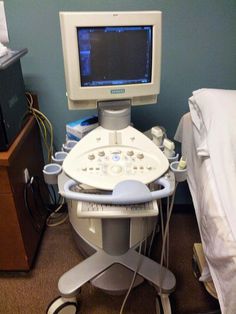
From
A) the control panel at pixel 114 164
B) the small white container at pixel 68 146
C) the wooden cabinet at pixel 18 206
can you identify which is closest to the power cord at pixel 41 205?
the wooden cabinet at pixel 18 206

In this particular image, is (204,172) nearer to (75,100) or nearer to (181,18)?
(75,100)

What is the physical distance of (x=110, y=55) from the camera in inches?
37.0

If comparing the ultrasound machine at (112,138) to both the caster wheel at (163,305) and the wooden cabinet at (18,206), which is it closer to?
the caster wheel at (163,305)

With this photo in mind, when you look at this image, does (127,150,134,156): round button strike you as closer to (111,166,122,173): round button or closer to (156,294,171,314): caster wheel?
(111,166,122,173): round button

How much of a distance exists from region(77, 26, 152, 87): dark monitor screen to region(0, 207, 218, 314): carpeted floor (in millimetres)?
930

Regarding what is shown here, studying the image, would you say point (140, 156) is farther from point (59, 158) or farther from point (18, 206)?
point (18, 206)

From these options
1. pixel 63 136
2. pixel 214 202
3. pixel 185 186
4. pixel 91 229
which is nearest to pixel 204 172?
pixel 214 202

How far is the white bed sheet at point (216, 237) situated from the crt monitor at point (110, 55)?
370mm

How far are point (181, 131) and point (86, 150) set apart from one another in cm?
62

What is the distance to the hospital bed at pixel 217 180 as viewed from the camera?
74 centimetres

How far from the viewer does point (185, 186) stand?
1.68 meters

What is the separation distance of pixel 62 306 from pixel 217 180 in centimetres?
78

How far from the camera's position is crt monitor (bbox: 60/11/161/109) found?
2.88ft

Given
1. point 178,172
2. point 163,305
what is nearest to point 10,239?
point 163,305
